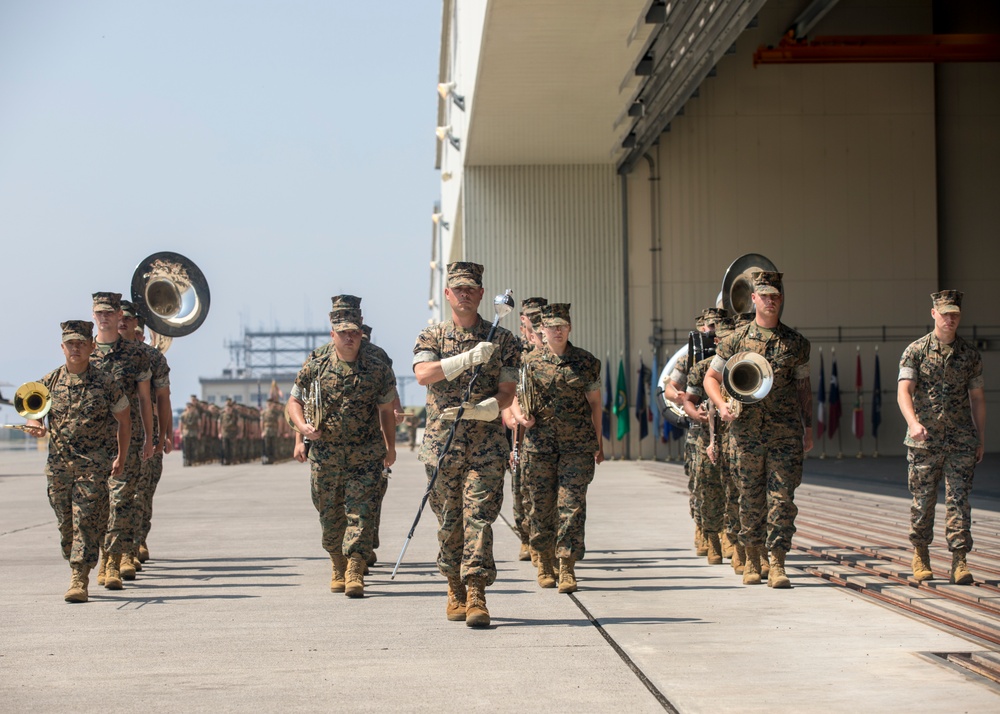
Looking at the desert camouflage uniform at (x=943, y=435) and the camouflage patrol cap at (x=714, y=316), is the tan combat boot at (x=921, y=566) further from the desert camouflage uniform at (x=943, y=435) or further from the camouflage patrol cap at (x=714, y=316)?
the camouflage patrol cap at (x=714, y=316)

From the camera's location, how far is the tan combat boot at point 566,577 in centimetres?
828

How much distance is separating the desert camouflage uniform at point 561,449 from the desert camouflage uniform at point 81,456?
2719mm

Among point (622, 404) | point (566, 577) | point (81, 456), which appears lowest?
point (566, 577)

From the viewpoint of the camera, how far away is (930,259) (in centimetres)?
3272

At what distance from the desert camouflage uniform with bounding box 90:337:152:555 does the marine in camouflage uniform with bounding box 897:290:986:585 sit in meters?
5.17

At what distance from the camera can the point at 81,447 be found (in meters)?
8.18

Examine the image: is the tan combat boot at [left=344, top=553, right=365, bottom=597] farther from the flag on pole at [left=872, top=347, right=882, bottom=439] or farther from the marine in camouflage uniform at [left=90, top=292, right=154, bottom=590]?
the flag on pole at [left=872, top=347, right=882, bottom=439]

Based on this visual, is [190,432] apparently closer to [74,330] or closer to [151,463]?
[151,463]

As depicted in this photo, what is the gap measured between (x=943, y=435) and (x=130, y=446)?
5457mm

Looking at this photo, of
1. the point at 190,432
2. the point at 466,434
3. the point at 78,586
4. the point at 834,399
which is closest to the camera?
the point at 466,434

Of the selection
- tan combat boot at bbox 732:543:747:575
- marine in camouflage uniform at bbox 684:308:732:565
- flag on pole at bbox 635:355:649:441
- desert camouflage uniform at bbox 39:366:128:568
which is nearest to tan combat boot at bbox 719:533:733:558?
marine in camouflage uniform at bbox 684:308:732:565

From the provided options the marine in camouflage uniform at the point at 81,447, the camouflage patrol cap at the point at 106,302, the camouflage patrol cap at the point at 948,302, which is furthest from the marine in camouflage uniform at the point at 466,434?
the camouflage patrol cap at the point at 948,302

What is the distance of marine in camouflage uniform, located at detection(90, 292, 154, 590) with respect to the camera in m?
8.81

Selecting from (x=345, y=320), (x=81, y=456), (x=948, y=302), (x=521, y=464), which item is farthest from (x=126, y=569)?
(x=948, y=302)
